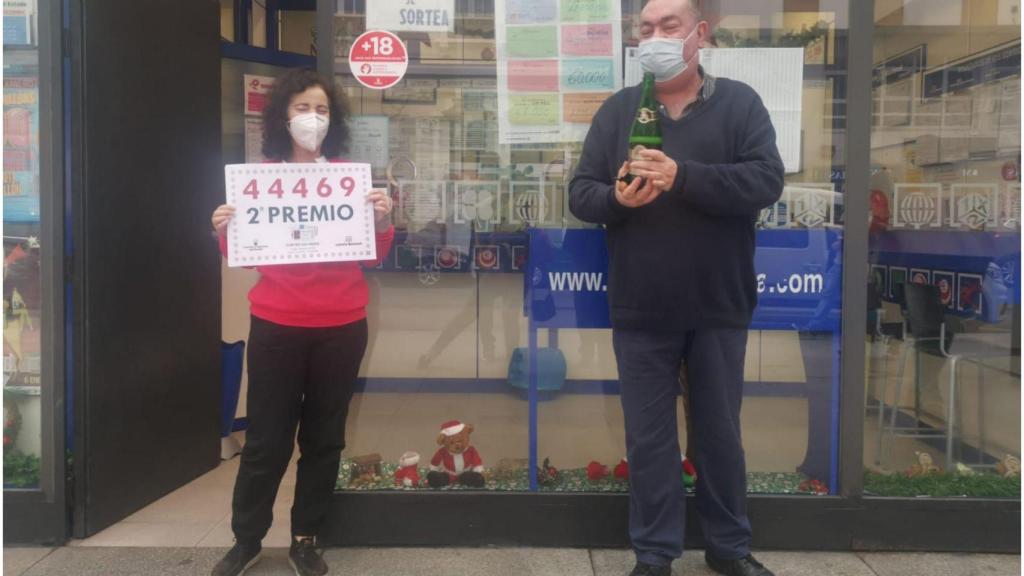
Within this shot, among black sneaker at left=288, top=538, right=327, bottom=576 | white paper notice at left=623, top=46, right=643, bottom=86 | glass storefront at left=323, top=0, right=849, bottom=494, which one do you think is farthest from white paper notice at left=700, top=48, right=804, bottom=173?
black sneaker at left=288, top=538, right=327, bottom=576

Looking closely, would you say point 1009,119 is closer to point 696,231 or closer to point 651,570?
point 696,231

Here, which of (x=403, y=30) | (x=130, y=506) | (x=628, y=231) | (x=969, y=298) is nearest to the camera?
(x=628, y=231)

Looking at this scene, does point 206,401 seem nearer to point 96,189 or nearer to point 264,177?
point 96,189

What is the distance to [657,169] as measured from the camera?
2.82 m

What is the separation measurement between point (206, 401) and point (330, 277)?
175cm

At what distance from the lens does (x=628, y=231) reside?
3080mm

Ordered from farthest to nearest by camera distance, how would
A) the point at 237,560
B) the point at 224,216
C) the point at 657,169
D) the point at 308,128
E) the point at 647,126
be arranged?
the point at 237,560 → the point at 308,128 → the point at 224,216 → the point at 647,126 → the point at 657,169

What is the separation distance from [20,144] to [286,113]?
126 cm

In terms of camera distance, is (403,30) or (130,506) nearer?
(403,30)

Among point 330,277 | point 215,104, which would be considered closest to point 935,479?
point 330,277

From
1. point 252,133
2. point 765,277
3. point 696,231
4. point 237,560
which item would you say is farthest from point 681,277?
point 252,133

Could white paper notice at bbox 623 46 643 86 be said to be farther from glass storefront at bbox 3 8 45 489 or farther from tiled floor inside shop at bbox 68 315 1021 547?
glass storefront at bbox 3 8 45 489

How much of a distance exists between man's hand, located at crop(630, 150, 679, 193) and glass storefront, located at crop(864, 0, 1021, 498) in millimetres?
1404

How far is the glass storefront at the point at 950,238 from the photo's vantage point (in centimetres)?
391
